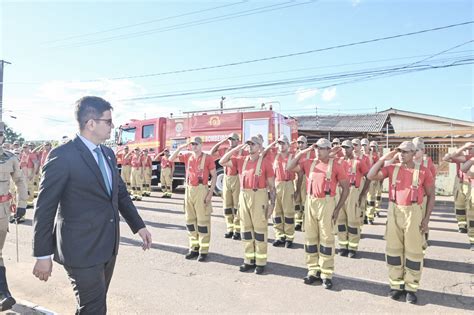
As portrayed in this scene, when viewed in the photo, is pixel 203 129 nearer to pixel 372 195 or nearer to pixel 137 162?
pixel 137 162

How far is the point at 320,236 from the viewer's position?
5.03 m

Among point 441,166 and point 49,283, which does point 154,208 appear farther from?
point 441,166

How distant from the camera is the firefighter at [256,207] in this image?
5622mm

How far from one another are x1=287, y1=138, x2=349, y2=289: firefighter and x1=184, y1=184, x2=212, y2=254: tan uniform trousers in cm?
183

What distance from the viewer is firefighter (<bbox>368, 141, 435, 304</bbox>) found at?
453 cm

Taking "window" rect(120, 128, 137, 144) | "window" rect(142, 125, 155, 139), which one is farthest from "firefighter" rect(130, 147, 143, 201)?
"window" rect(120, 128, 137, 144)

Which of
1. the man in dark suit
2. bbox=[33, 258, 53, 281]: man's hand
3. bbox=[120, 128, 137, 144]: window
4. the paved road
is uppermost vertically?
bbox=[120, 128, 137, 144]: window

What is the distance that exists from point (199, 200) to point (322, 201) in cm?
218

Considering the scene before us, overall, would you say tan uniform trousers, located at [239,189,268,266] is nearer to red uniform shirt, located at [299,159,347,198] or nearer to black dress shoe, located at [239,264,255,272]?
black dress shoe, located at [239,264,255,272]

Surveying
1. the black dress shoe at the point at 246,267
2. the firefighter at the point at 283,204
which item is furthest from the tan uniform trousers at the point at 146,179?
the black dress shoe at the point at 246,267

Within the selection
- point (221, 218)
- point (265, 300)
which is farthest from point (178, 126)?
point (265, 300)

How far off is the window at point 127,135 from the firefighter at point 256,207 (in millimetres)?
12369

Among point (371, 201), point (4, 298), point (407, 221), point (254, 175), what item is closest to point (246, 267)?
point (254, 175)

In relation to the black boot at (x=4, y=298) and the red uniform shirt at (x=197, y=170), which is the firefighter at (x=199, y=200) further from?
the black boot at (x=4, y=298)
